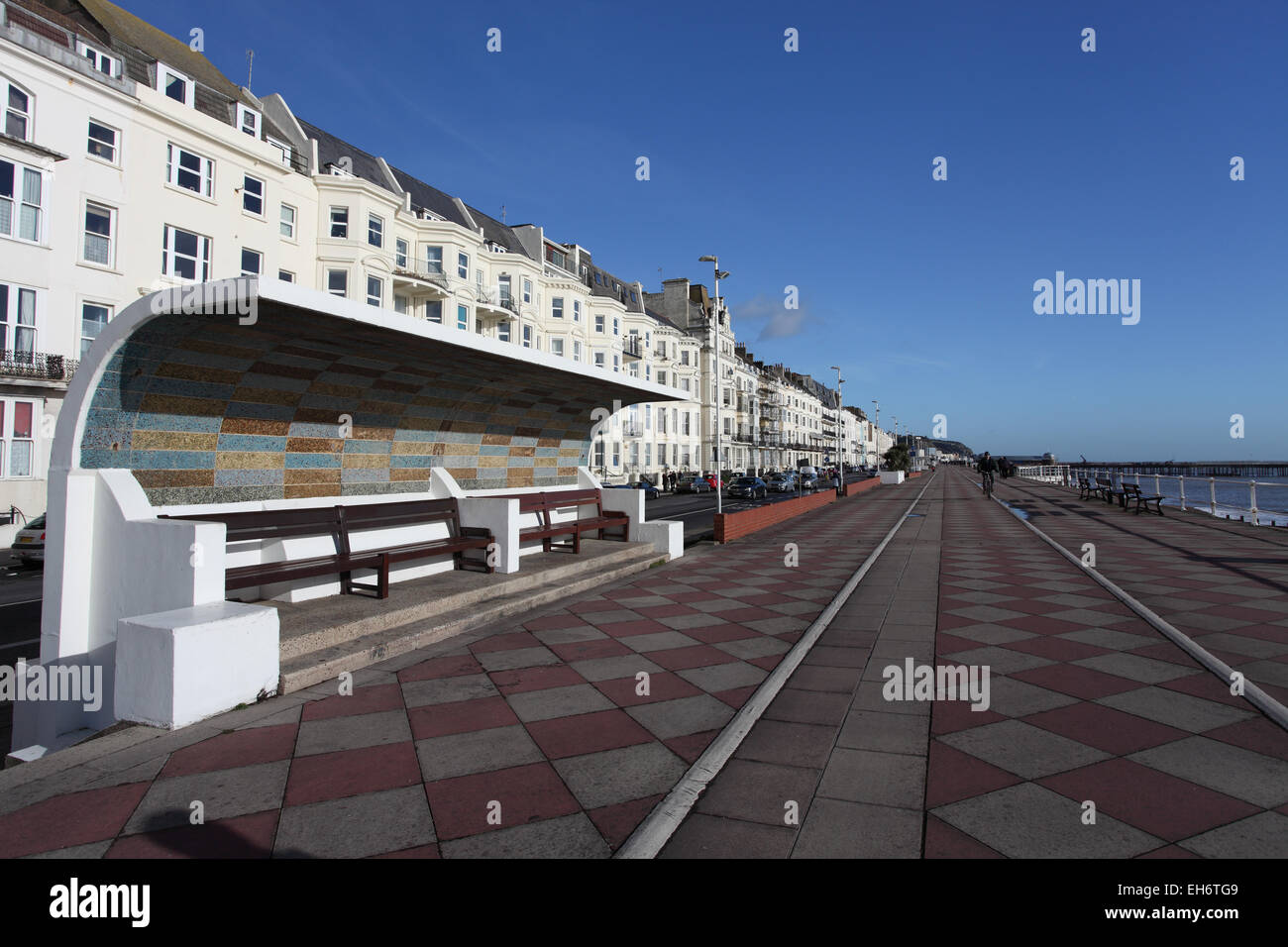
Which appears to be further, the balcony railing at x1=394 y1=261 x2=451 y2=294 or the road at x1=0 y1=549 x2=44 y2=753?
the balcony railing at x1=394 y1=261 x2=451 y2=294

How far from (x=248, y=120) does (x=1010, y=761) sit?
3305 centimetres

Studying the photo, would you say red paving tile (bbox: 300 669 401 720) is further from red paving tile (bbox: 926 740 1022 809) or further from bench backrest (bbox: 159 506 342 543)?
red paving tile (bbox: 926 740 1022 809)

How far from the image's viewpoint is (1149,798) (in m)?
3.24

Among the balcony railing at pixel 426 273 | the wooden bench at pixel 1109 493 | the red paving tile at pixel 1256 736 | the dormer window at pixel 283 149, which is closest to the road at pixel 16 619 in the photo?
the red paving tile at pixel 1256 736

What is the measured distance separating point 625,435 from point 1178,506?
3441cm

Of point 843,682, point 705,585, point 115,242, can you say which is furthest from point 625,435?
point 843,682

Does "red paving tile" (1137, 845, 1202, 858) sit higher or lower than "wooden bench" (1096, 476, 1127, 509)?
lower

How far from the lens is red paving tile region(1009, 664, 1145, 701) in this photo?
4.77m

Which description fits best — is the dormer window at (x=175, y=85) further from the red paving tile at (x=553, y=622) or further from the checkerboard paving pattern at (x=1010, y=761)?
the checkerboard paving pattern at (x=1010, y=761)

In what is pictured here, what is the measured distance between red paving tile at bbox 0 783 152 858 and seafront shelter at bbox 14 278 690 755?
87 centimetres

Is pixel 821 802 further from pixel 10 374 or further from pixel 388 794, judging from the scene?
pixel 10 374

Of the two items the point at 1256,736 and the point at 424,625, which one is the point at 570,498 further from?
the point at 1256,736

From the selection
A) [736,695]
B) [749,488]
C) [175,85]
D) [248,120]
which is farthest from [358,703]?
[749,488]

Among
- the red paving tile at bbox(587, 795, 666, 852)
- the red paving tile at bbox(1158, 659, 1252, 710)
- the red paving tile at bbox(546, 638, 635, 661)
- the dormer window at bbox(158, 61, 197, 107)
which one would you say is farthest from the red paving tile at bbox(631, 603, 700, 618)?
the dormer window at bbox(158, 61, 197, 107)
